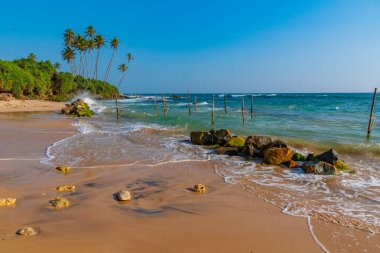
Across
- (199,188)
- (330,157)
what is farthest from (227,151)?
(199,188)

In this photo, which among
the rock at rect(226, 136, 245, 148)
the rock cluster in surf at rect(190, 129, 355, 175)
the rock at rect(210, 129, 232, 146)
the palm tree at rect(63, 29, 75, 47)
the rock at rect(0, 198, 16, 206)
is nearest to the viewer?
the rock at rect(0, 198, 16, 206)

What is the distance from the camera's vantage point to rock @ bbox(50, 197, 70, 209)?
6.11 meters

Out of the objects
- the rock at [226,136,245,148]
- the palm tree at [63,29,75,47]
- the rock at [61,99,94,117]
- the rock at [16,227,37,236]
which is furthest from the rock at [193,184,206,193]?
the palm tree at [63,29,75,47]

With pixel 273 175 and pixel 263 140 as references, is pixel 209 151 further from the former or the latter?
pixel 273 175

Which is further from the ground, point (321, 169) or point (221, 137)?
point (221, 137)

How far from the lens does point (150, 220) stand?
18.4 feet

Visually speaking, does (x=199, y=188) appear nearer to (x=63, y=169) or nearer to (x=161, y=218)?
(x=161, y=218)

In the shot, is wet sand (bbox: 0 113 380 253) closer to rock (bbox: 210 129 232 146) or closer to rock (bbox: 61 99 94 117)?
rock (bbox: 210 129 232 146)

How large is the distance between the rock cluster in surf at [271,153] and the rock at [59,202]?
7.64m

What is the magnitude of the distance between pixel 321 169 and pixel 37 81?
53787mm

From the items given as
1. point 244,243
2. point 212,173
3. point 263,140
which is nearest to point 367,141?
point 263,140

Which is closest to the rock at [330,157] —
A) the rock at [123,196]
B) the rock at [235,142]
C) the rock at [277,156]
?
the rock at [277,156]

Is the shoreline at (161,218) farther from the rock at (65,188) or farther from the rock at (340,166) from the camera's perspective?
the rock at (340,166)

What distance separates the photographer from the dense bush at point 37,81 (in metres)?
45.8
